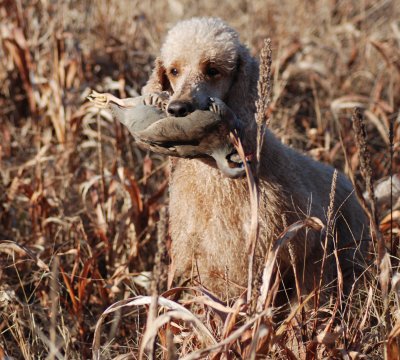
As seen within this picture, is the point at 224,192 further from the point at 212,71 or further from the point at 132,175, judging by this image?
the point at 132,175

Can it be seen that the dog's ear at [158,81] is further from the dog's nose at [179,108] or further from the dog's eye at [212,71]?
the dog's nose at [179,108]

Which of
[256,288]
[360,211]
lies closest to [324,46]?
[360,211]

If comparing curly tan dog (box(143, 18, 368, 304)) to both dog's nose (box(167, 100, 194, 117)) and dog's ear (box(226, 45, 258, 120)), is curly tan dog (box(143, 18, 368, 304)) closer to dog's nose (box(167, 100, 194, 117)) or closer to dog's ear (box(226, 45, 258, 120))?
dog's ear (box(226, 45, 258, 120))

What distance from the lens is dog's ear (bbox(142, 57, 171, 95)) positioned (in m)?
4.02

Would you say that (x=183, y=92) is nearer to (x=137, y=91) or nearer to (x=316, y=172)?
(x=316, y=172)

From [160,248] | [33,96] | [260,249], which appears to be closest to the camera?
[160,248]

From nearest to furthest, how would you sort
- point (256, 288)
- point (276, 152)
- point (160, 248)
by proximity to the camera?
1. point (160, 248)
2. point (256, 288)
3. point (276, 152)

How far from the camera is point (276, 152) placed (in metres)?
3.94

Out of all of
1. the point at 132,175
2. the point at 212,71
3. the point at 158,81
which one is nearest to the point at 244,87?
the point at 212,71

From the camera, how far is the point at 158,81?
4047 mm

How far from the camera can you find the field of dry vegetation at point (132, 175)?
2871 millimetres

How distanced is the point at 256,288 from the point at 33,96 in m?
3.95

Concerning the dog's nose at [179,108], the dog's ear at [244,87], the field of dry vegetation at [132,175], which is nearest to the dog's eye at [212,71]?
the dog's ear at [244,87]

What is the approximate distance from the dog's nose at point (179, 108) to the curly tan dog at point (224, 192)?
22cm
